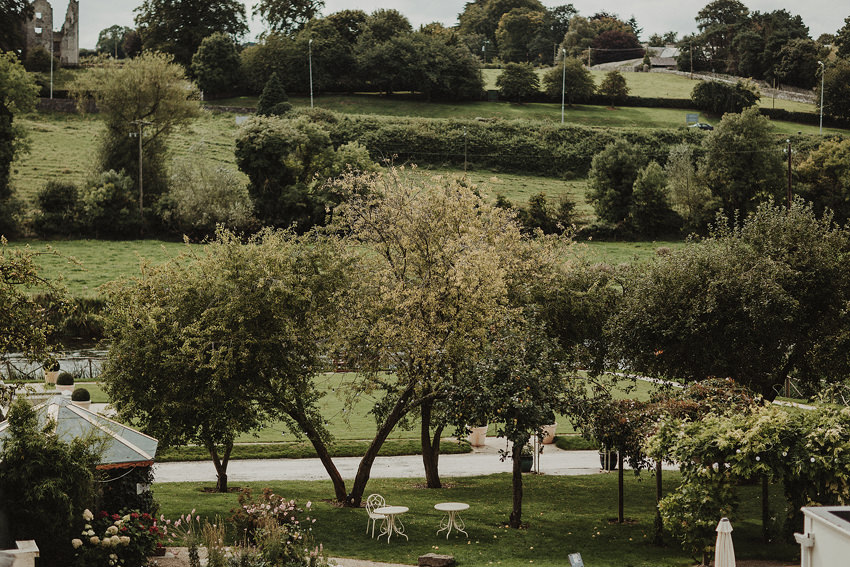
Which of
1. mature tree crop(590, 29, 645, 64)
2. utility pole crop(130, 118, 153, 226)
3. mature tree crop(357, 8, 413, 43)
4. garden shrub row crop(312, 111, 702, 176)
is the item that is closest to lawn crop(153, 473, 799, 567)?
utility pole crop(130, 118, 153, 226)

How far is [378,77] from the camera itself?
11156cm

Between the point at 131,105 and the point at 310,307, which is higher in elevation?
the point at 131,105

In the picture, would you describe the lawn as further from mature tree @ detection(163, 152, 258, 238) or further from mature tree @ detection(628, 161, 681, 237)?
mature tree @ detection(628, 161, 681, 237)

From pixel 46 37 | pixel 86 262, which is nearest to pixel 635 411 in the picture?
pixel 86 262

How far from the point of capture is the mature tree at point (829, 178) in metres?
74.2

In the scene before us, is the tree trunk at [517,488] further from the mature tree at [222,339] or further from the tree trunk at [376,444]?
the mature tree at [222,339]

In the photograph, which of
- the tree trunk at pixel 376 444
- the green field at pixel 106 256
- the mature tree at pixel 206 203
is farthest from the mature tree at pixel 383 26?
the tree trunk at pixel 376 444

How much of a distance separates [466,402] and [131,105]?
2588 inches

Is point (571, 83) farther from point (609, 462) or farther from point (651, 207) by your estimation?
point (609, 462)

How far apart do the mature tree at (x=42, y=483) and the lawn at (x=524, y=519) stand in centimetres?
439

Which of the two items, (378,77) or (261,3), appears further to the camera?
(261,3)

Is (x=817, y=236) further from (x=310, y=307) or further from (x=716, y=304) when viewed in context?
(x=310, y=307)

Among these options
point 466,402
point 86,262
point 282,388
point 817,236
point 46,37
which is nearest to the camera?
point 466,402

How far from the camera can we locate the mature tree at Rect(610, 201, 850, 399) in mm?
21688
